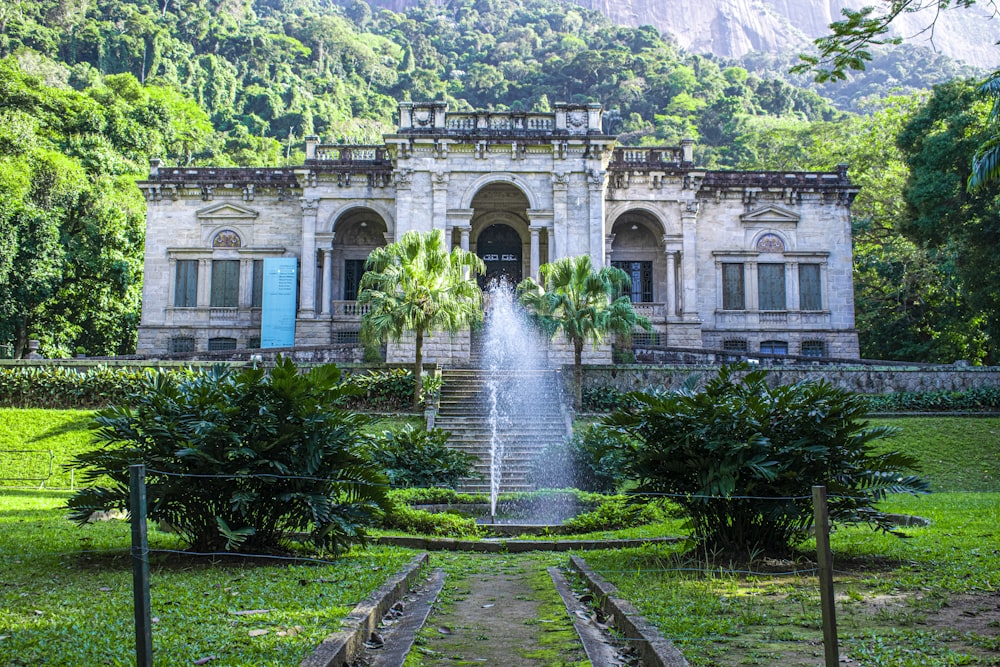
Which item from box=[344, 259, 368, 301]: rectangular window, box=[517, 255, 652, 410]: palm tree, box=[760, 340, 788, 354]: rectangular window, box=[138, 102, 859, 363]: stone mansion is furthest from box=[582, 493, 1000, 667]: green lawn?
box=[344, 259, 368, 301]: rectangular window

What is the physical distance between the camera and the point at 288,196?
33.7 m

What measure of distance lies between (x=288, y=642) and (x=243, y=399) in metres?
3.78

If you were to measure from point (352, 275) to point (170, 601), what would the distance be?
28.7 metres

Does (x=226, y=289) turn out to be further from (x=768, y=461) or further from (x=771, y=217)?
(x=768, y=461)

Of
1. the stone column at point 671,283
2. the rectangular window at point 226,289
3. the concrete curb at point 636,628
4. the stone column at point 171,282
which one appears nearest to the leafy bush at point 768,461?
the concrete curb at point 636,628

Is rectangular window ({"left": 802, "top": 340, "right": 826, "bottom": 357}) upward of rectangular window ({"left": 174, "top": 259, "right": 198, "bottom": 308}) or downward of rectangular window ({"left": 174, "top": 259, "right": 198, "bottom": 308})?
downward

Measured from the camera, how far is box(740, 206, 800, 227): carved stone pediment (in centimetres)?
3369

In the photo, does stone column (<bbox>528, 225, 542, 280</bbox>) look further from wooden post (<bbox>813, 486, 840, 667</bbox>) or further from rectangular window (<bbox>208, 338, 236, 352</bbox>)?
wooden post (<bbox>813, 486, 840, 667</bbox>)

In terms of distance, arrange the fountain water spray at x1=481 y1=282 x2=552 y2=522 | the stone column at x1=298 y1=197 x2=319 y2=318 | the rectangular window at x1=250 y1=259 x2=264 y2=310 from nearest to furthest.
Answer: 1. the fountain water spray at x1=481 y1=282 x2=552 y2=522
2. the stone column at x1=298 y1=197 x2=319 y2=318
3. the rectangular window at x1=250 y1=259 x2=264 y2=310

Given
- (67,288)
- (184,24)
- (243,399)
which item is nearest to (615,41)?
(184,24)

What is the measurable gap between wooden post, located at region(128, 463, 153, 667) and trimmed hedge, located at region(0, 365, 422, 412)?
18311 mm

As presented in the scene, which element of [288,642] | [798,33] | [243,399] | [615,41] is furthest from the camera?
[798,33]

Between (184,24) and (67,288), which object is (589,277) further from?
(184,24)

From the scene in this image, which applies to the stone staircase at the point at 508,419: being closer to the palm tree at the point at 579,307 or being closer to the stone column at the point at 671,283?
the palm tree at the point at 579,307
